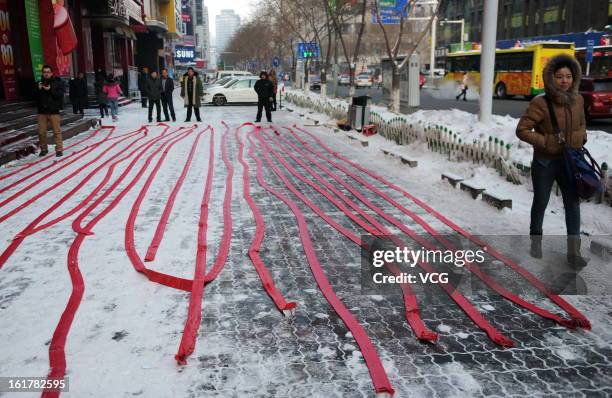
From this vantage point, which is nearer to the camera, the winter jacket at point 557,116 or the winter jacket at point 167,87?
the winter jacket at point 557,116

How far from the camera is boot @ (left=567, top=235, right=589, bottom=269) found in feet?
17.0

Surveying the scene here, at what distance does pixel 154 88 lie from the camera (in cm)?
1903

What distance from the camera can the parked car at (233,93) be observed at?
1202 inches

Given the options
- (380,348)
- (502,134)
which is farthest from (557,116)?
(502,134)

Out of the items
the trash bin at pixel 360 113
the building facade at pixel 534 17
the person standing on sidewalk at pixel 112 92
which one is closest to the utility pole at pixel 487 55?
the trash bin at pixel 360 113

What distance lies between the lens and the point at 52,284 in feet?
15.4

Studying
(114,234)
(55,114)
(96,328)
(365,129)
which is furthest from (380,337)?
(365,129)

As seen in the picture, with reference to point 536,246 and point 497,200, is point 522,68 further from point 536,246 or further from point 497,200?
point 536,246

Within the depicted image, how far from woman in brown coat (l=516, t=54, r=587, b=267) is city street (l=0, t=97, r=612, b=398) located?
767 millimetres

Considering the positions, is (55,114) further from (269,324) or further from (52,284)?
(269,324)

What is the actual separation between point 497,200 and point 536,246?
1713 mm

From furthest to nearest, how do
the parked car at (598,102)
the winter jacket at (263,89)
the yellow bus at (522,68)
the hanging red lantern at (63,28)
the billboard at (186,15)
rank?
the billboard at (186,15) → the yellow bus at (522,68) → the winter jacket at (263,89) → the parked car at (598,102) → the hanging red lantern at (63,28)

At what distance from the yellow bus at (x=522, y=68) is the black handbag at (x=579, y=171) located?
28.6 metres

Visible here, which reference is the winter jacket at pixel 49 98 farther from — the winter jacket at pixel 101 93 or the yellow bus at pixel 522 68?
the yellow bus at pixel 522 68
